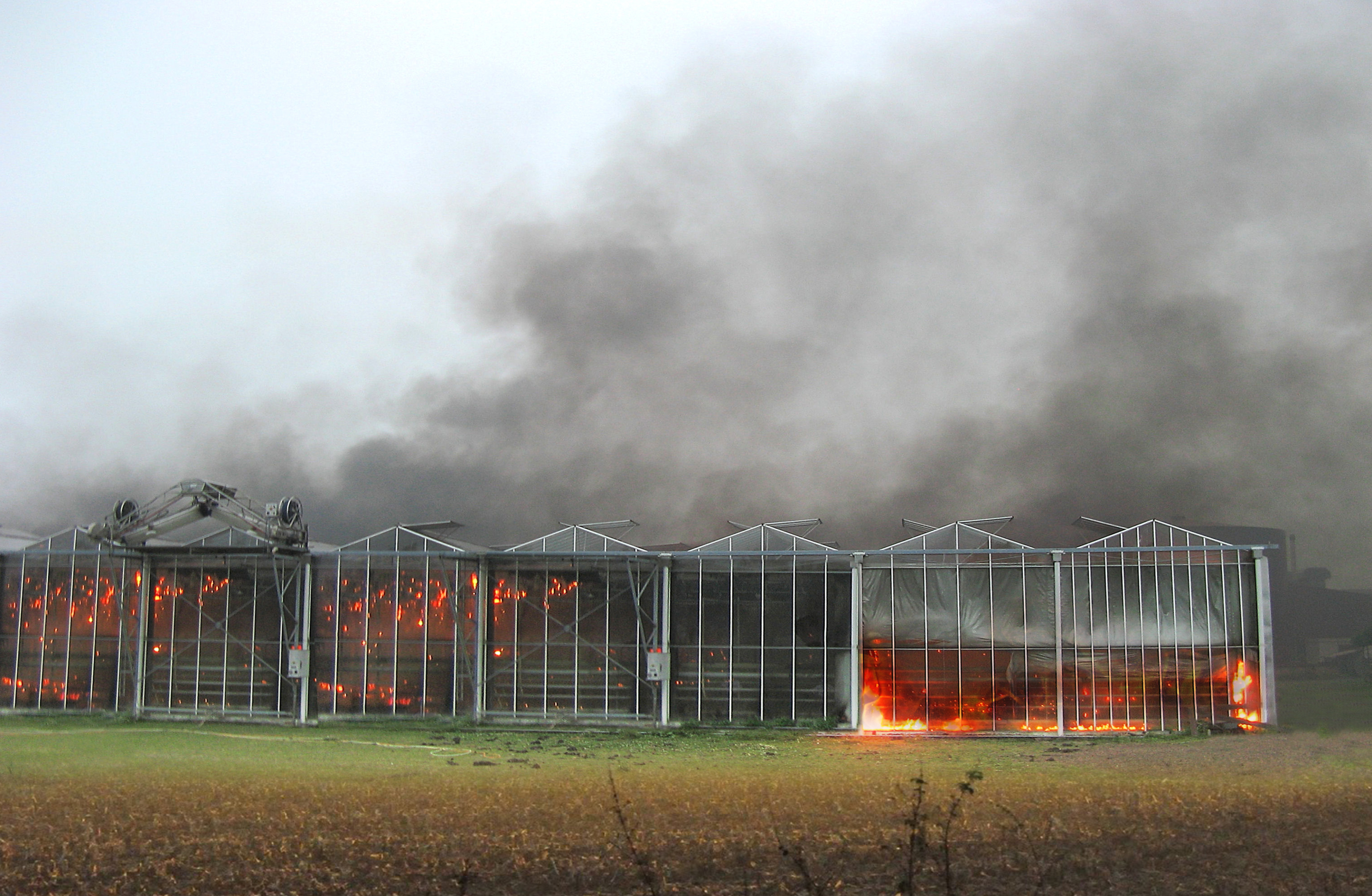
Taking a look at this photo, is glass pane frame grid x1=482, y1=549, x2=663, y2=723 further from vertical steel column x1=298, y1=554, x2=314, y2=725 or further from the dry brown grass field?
the dry brown grass field

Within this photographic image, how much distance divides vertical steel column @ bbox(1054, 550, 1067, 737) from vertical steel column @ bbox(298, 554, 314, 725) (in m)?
24.6

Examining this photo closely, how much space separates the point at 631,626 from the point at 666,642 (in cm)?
169

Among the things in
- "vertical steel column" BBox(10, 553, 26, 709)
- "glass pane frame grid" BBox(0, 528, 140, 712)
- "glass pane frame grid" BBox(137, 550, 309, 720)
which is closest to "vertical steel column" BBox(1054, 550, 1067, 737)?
"glass pane frame grid" BBox(137, 550, 309, 720)

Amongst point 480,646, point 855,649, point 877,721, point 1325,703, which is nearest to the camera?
point 1325,703

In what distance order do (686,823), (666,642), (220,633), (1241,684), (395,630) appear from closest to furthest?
(686,823), (1241,684), (666,642), (395,630), (220,633)

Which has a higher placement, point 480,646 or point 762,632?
point 762,632

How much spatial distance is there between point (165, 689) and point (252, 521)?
7.54m

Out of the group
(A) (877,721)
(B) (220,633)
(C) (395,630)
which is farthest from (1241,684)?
(B) (220,633)

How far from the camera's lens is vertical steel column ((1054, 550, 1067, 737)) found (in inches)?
1510

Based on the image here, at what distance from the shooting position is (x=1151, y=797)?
67.9 ft

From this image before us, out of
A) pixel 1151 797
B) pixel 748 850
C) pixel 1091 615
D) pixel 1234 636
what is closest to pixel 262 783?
pixel 748 850

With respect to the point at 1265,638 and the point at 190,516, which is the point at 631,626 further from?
the point at 1265,638

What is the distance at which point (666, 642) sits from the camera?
40594 millimetres

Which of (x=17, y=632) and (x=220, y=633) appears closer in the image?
(x=220, y=633)
